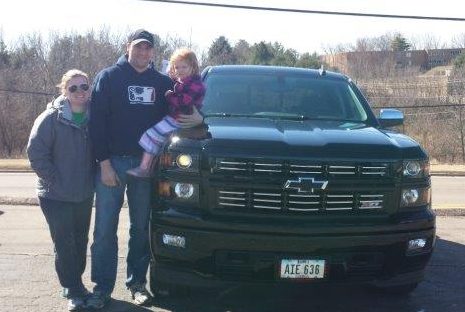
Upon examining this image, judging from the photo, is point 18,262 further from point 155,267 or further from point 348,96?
point 348,96

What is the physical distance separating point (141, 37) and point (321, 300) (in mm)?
2445

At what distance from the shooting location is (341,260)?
4387 millimetres

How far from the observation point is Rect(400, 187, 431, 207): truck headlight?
4.56 meters

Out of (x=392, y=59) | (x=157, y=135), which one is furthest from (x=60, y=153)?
(x=392, y=59)

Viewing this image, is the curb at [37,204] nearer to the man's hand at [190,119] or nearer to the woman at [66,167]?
the woman at [66,167]

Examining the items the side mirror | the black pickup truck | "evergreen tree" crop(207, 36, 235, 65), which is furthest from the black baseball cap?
"evergreen tree" crop(207, 36, 235, 65)

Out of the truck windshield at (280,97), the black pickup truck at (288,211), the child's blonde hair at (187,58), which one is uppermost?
the child's blonde hair at (187,58)

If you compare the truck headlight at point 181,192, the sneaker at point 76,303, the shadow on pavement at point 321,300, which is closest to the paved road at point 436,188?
the shadow on pavement at point 321,300

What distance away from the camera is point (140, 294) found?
4.88m

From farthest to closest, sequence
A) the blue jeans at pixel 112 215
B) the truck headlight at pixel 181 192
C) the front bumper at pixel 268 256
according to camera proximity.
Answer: the blue jeans at pixel 112 215
the truck headlight at pixel 181 192
the front bumper at pixel 268 256

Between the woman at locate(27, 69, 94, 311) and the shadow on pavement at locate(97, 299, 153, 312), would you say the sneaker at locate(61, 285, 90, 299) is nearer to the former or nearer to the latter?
the woman at locate(27, 69, 94, 311)

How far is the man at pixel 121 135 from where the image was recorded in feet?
15.3

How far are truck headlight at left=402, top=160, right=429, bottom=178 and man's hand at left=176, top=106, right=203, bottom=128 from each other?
4.94 feet

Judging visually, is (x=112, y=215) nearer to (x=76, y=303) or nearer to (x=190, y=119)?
(x=76, y=303)
